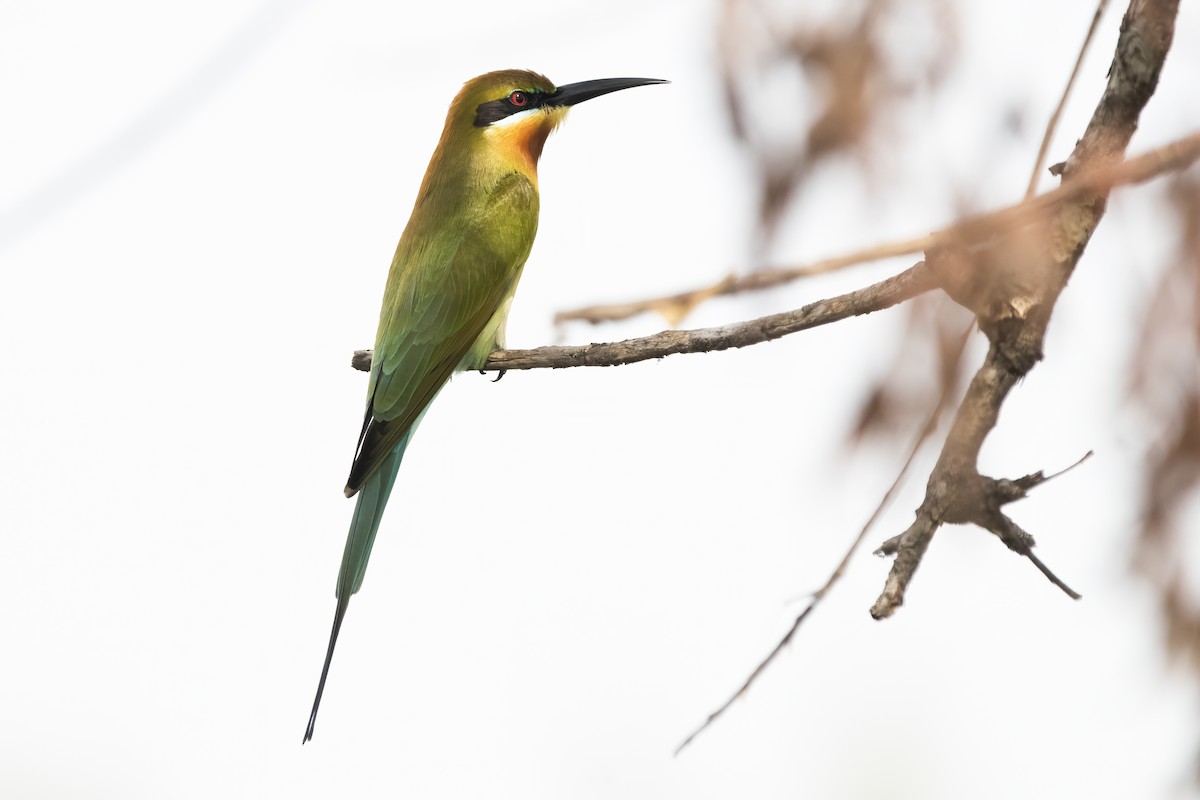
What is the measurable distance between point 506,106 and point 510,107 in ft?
0.04

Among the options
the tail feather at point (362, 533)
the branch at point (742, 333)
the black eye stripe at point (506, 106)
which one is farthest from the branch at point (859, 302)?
the black eye stripe at point (506, 106)

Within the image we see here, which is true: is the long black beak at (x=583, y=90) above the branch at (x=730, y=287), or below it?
above

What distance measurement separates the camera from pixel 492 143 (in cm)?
385

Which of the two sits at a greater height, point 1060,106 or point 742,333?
point 742,333

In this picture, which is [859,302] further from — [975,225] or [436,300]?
[436,300]

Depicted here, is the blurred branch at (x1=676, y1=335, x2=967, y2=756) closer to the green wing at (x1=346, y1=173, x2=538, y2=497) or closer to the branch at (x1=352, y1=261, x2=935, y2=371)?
the branch at (x1=352, y1=261, x2=935, y2=371)

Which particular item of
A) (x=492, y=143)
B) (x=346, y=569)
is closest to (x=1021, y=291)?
(x=346, y=569)

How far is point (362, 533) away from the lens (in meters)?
3.18

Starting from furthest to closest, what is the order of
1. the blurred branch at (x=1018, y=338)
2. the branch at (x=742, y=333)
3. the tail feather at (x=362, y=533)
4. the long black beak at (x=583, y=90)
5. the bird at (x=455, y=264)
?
the long black beak at (x=583, y=90), the bird at (x=455, y=264), the tail feather at (x=362, y=533), the branch at (x=742, y=333), the blurred branch at (x=1018, y=338)

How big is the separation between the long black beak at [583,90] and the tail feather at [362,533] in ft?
4.01

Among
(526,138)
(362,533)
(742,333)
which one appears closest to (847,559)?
(742,333)

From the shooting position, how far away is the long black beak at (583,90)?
3.84m

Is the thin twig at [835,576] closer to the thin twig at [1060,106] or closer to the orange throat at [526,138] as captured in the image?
the thin twig at [1060,106]

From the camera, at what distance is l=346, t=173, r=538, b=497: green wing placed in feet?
10.8
